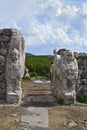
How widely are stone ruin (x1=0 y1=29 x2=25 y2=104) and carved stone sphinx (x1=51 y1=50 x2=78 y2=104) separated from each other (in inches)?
56.2

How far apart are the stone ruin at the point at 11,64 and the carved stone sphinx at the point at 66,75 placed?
1427 mm

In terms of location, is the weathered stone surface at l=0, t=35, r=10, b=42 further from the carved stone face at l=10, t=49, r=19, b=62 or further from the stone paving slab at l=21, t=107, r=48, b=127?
the stone paving slab at l=21, t=107, r=48, b=127

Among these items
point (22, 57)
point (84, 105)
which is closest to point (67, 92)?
point (84, 105)

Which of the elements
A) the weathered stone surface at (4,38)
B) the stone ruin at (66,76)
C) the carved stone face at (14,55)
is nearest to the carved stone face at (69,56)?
the stone ruin at (66,76)

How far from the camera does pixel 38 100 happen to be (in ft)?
49.2

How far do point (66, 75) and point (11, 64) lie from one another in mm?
2048

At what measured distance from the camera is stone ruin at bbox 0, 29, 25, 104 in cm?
1391

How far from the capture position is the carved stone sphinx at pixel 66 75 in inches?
554

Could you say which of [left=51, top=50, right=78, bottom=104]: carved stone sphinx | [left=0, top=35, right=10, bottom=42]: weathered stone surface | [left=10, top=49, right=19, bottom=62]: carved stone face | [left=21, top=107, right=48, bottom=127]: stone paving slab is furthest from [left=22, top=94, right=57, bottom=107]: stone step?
[left=0, top=35, right=10, bottom=42]: weathered stone surface

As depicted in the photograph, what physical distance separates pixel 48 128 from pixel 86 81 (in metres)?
4.78

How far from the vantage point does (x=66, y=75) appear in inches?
555

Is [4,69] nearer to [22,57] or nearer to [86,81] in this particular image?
[22,57]

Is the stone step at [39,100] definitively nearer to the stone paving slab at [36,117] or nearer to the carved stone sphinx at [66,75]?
the carved stone sphinx at [66,75]

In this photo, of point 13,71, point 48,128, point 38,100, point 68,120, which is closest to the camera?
point 48,128
